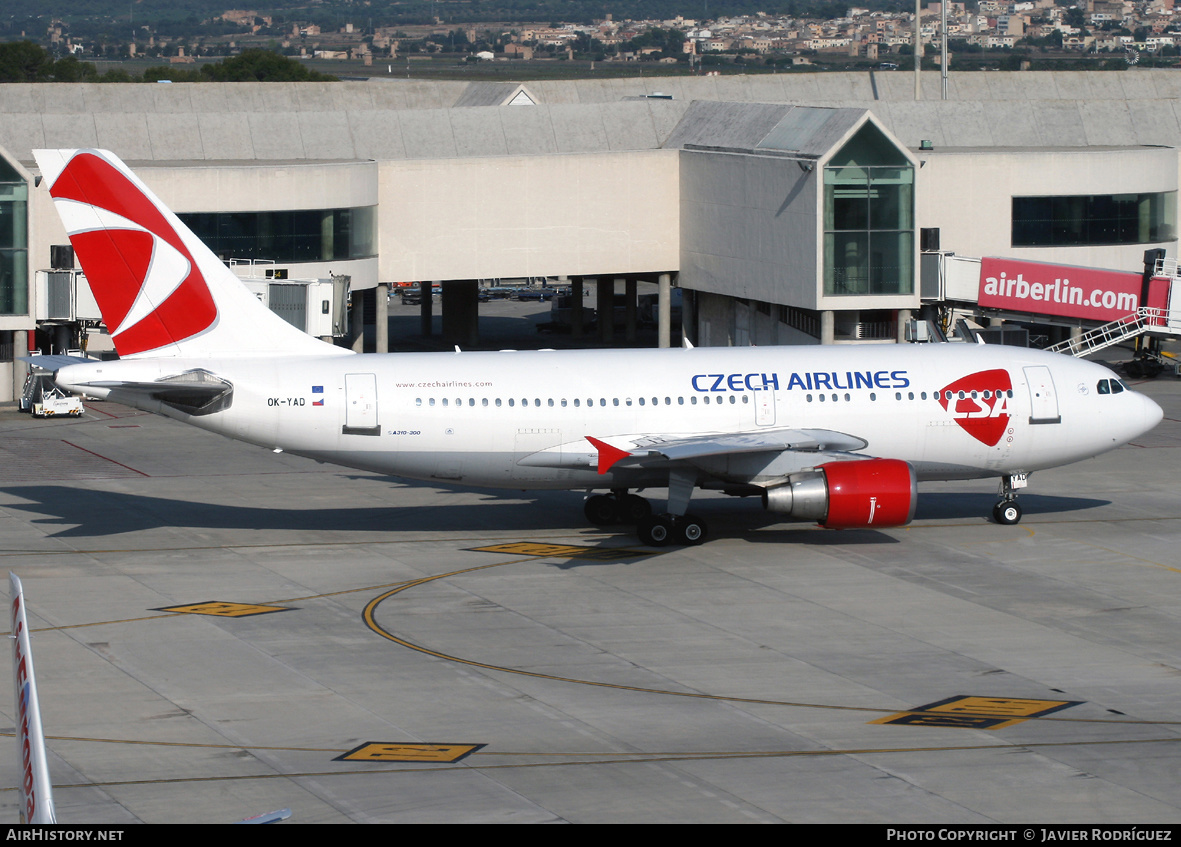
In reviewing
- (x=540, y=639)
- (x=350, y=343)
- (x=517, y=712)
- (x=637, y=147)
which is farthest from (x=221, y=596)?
(x=637, y=147)

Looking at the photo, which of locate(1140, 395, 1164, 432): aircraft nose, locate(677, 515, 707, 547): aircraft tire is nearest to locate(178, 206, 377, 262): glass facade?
locate(677, 515, 707, 547): aircraft tire

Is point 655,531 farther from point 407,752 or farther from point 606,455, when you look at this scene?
point 407,752

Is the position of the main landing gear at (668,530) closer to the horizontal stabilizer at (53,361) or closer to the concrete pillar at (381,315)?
the horizontal stabilizer at (53,361)

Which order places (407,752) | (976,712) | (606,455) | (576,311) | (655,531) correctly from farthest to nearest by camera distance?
(576,311)
(655,531)
(606,455)
(976,712)
(407,752)

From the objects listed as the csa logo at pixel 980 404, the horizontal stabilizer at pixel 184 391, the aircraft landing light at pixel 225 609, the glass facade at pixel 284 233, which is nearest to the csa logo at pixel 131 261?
the horizontal stabilizer at pixel 184 391

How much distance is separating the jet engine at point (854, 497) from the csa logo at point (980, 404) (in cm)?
423

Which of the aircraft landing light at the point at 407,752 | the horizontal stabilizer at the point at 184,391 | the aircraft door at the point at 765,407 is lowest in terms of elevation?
the aircraft landing light at the point at 407,752

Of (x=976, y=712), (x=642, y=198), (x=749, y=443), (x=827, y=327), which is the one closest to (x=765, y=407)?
(x=749, y=443)

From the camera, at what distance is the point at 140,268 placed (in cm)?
4000

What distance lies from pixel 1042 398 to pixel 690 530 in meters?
10.2

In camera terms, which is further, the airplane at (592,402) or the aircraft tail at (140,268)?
the aircraft tail at (140,268)

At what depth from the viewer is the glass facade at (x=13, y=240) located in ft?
216

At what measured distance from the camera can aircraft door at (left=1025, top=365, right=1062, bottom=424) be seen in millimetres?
42812

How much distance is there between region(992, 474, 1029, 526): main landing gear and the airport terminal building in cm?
2496
